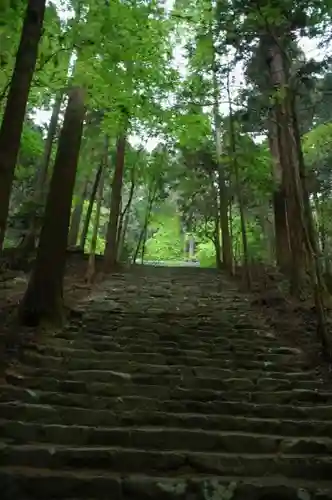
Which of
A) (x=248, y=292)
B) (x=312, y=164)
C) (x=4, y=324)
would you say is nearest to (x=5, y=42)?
(x=4, y=324)

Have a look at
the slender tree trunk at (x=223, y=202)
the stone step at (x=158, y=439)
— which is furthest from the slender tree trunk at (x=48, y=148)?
the stone step at (x=158, y=439)

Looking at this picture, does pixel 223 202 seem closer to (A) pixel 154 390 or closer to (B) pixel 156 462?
(A) pixel 154 390

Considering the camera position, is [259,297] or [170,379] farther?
[259,297]

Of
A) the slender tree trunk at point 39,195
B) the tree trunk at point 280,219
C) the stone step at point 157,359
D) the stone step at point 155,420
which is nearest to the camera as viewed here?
the stone step at point 155,420

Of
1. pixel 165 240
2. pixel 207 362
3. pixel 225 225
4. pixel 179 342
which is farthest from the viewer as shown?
pixel 165 240

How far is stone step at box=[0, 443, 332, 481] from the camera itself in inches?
175

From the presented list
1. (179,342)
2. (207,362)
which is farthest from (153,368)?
(179,342)

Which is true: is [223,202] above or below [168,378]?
above

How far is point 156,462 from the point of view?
4.49 m

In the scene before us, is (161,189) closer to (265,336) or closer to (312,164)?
(312,164)

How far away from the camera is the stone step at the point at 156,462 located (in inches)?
175

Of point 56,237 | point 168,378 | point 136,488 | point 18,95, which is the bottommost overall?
point 136,488

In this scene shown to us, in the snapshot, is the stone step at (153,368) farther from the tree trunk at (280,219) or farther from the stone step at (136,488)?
the tree trunk at (280,219)

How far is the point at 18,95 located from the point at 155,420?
3932 millimetres
